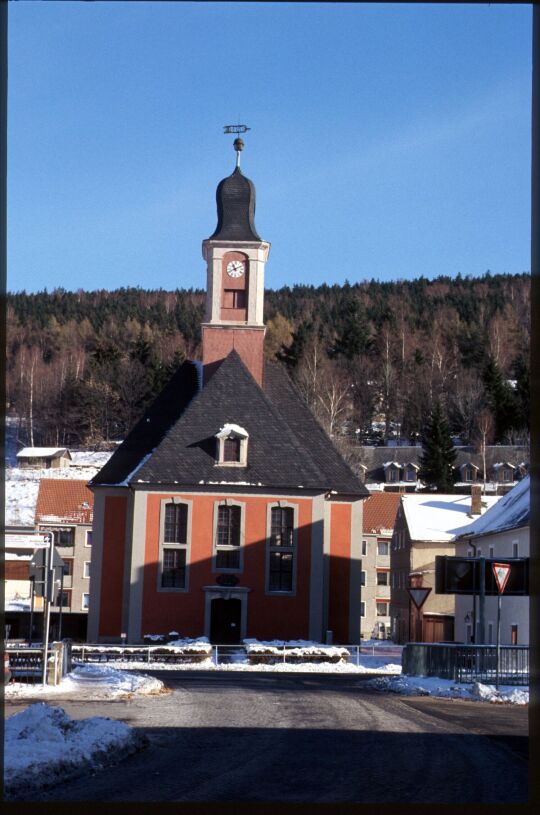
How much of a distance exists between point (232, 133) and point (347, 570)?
2134 cm

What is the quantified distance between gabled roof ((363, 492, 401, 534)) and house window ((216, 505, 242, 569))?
44675 mm

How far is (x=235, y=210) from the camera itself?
51031 millimetres

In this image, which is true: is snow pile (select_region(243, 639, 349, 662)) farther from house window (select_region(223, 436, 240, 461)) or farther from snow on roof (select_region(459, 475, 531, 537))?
snow on roof (select_region(459, 475, 531, 537))

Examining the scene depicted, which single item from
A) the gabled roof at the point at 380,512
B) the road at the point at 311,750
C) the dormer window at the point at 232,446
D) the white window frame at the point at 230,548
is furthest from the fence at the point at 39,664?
the gabled roof at the point at 380,512

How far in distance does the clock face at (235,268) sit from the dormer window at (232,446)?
8.63 m

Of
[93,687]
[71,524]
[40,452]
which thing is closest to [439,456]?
[40,452]

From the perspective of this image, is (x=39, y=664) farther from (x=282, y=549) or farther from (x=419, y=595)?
(x=282, y=549)

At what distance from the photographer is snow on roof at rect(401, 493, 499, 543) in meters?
68.2

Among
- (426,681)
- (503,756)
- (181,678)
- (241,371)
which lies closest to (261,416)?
(241,371)

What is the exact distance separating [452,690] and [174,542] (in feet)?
72.7

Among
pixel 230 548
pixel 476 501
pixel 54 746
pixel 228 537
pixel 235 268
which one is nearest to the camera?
pixel 54 746

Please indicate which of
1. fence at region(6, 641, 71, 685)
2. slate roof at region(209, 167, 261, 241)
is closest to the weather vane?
slate roof at region(209, 167, 261, 241)

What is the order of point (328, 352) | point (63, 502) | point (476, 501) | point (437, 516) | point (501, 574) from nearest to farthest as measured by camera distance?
1. point (501, 574)
2. point (476, 501)
3. point (437, 516)
4. point (63, 502)
5. point (328, 352)

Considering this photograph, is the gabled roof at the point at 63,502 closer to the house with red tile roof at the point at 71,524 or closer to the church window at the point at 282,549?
the house with red tile roof at the point at 71,524
